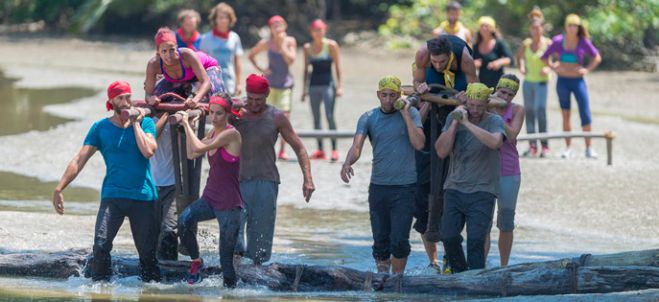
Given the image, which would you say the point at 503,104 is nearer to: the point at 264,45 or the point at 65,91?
the point at 264,45

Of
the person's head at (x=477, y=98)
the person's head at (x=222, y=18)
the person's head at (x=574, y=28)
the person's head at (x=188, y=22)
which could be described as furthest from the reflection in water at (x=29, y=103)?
the person's head at (x=477, y=98)

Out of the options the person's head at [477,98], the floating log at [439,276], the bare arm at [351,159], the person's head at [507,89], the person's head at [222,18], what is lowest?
the floating log at [439,276]

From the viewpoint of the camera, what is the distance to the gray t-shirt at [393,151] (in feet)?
33.1

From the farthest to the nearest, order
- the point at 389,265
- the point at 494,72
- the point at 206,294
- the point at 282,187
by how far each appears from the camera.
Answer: the point at 494,72 < the point at 282,187 < the point at 389,265 < the point at 206,294

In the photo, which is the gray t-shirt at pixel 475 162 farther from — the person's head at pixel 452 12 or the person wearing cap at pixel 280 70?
the person's head at pixel 452 12

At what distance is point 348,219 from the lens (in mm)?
14008

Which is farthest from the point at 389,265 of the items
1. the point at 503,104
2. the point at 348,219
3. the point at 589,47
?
the point at 589,47

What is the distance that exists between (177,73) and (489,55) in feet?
22.3

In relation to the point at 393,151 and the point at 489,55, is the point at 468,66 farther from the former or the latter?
the point at 489,55

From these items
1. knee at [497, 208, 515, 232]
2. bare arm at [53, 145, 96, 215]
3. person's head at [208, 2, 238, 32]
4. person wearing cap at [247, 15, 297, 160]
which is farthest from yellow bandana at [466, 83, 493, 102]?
person's head at [208, 2, 238, 32]

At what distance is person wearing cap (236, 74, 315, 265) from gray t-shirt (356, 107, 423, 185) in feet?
1.75

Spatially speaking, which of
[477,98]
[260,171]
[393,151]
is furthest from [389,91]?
[260,171]

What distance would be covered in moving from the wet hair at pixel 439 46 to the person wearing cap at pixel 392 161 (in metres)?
0.58

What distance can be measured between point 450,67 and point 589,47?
7.36 metres
